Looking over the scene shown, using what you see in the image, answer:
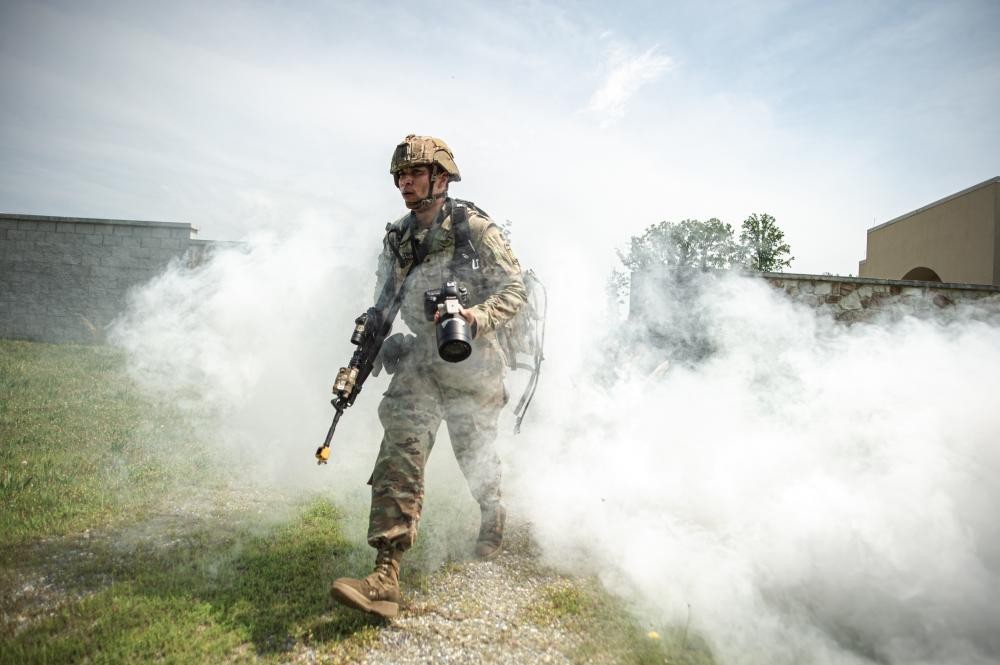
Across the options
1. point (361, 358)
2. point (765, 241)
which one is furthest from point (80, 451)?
point (765, 241)

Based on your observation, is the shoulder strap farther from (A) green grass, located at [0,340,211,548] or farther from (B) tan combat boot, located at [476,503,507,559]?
(A) green grass, located at [0,340,211,548]

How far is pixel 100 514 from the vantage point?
11.9 feet

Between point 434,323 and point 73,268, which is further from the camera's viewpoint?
point 73,268

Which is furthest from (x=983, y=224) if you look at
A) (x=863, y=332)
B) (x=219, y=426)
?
(x=219, y=426)

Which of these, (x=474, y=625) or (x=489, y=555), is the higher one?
(x=489, y=555)

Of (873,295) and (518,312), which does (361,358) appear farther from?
(873,295)

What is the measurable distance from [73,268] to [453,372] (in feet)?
38.3

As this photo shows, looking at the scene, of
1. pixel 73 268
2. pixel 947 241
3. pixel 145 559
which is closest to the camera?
pixel 145 559

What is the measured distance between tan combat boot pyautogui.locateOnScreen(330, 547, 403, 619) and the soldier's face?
6.94ft

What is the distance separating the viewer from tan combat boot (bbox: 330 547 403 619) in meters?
2.43

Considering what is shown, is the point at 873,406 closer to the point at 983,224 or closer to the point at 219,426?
the point at 219,426

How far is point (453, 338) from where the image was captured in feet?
8.70

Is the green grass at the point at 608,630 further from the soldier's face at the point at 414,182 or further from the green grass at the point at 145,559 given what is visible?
the soldier's face at the point at 414,182

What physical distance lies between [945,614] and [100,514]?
4.97 m
